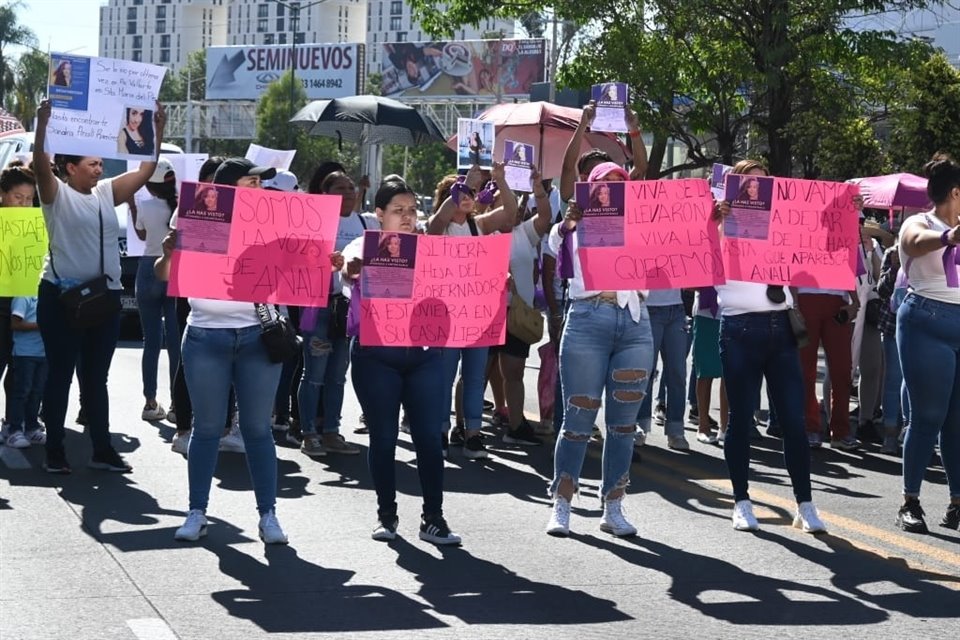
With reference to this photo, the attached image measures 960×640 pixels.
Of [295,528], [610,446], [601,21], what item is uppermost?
[601,21]

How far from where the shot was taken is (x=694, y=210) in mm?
7746

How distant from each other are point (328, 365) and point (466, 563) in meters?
3.57

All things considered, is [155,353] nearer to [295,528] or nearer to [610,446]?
[295,528]

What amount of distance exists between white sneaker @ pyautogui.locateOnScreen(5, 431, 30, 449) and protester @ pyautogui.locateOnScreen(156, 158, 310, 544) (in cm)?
290

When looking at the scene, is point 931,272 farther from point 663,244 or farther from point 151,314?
point 151,314

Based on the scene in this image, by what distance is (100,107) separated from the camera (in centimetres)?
838

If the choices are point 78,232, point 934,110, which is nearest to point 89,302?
point 78,232

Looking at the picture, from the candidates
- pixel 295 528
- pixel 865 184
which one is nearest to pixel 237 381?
pixel 295 528

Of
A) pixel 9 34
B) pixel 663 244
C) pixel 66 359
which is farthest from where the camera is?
pixel 9 34

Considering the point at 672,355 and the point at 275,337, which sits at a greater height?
the point at 275,337

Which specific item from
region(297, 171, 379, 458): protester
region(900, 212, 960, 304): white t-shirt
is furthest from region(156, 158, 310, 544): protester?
region(900, 212, 960, 304): white t-shirt

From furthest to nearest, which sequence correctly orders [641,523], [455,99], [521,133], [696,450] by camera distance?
1. [455,99]
2. [521,133]
3. [696,450]
4. [641,523]

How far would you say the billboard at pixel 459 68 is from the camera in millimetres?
91688

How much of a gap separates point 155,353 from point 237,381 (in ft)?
14.3
